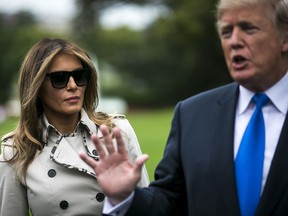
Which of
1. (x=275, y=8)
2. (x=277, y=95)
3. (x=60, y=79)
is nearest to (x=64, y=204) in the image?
(x=60, y=79)

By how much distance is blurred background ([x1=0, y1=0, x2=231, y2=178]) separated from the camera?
44.5m

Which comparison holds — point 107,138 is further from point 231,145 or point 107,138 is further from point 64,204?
point 64,204

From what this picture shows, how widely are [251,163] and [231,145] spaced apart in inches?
5.5

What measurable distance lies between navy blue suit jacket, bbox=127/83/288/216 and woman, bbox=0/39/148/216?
71 cm

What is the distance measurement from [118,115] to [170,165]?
0.98 meters

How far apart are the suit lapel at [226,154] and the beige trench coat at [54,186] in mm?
1012

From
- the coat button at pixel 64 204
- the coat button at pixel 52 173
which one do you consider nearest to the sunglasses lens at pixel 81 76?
the coat button at pixel 52 173

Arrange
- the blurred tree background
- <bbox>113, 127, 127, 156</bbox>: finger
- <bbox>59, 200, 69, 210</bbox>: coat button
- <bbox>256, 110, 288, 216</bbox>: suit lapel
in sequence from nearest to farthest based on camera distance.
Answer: <bbox>256, 110, 288, 216</bbox>: suit lapel, <bbox>113, 127, 127, 156</bbox>: finger, <bbox>59, 200, 69, 210</bbox>: coat button, the blurred tree background

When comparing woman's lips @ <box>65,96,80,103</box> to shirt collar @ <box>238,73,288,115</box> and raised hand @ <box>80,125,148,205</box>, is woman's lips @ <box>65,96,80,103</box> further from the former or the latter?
shirt collar @ <box>238,73,288,115</box>

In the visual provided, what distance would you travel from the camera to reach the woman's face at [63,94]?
4102 mm

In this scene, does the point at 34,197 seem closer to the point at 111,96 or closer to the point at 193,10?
the point at 193,10

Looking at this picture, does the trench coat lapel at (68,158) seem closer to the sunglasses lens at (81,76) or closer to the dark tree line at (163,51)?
the sunglasses lens at (81,76)

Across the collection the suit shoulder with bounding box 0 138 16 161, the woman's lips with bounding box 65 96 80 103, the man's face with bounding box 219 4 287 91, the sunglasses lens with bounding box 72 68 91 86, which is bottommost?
the suit shoulder with bounding box 0 138 16 161

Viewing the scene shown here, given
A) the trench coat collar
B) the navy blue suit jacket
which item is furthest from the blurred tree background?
the navy blue suit jacket
